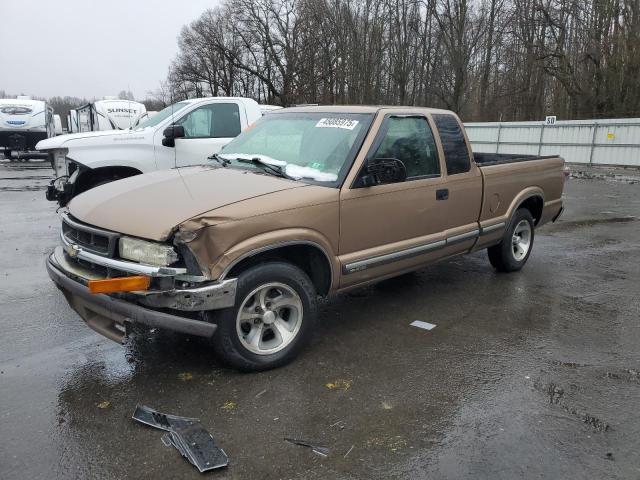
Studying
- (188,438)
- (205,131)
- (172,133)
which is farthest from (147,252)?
(205,131)

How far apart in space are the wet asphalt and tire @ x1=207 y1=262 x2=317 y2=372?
0.53 feet

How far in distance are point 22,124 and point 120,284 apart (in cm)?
2277

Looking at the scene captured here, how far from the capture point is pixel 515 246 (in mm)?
6555

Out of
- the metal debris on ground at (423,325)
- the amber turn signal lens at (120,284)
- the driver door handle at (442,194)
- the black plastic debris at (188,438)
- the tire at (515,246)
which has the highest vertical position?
the driver door handle at (442,194)

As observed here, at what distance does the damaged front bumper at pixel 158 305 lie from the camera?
10.7 ft

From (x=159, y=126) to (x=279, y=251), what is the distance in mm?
5084

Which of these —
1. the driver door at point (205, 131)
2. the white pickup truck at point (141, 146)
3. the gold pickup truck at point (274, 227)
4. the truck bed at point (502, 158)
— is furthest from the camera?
the driver door at point (205, 131)

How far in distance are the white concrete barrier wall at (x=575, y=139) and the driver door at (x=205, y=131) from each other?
717 inches

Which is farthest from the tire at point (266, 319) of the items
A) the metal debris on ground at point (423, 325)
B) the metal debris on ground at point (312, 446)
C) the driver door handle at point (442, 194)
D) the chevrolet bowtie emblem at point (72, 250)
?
the driver door handle at point (442, 194)

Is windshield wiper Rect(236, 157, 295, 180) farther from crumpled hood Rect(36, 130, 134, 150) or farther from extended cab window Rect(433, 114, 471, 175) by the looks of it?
crumpled hood Rect(36, 130, 134, 150)

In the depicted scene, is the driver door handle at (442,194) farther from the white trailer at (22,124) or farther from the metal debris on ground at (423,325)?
the white trailer at (22,124)

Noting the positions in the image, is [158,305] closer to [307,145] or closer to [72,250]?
[72,250]

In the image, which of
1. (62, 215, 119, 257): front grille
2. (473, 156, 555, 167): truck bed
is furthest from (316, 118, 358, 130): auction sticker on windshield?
(62, 215, 119, 257): front grille

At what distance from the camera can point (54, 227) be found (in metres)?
8.68
